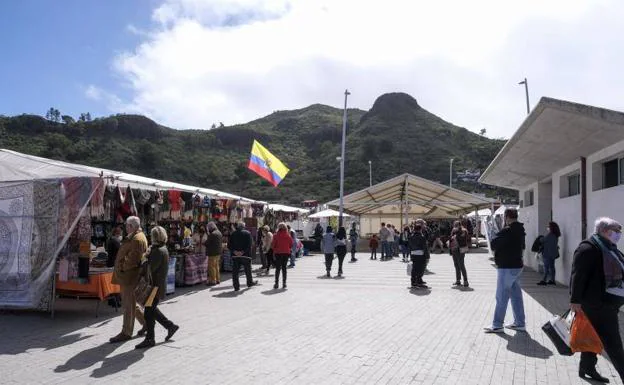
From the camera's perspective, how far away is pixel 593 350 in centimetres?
509

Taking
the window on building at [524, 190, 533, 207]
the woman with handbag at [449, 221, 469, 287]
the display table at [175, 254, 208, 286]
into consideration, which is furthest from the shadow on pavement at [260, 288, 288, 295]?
the window on building at [524, 190, 533, 207]

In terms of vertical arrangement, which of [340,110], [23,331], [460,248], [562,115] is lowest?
[23,331]

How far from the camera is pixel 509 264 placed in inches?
293

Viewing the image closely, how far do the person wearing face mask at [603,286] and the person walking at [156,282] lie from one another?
4.93 meters

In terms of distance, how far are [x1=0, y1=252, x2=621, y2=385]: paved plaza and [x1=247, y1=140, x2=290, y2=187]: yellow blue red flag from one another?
8.86 m

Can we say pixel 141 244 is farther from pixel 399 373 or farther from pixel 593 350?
pixel 593 350

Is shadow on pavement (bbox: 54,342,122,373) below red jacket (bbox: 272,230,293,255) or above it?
below

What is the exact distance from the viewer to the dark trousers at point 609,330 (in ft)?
15.8

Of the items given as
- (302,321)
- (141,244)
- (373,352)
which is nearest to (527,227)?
(302,321)

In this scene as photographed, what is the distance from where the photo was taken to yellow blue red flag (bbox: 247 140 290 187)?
1972 cm

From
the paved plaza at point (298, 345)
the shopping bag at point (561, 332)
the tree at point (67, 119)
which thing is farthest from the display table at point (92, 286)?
the tree at point (67, 119)

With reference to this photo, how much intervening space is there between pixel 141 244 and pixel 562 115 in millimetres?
6942

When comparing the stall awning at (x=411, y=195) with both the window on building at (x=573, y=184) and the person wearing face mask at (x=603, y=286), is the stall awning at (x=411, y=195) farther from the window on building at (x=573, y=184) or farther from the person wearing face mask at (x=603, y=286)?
the person wearing face mask at (x=603, y=286)

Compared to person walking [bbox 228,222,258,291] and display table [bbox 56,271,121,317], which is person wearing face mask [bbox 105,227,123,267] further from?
person walking [bbox 228,222,258,291]
